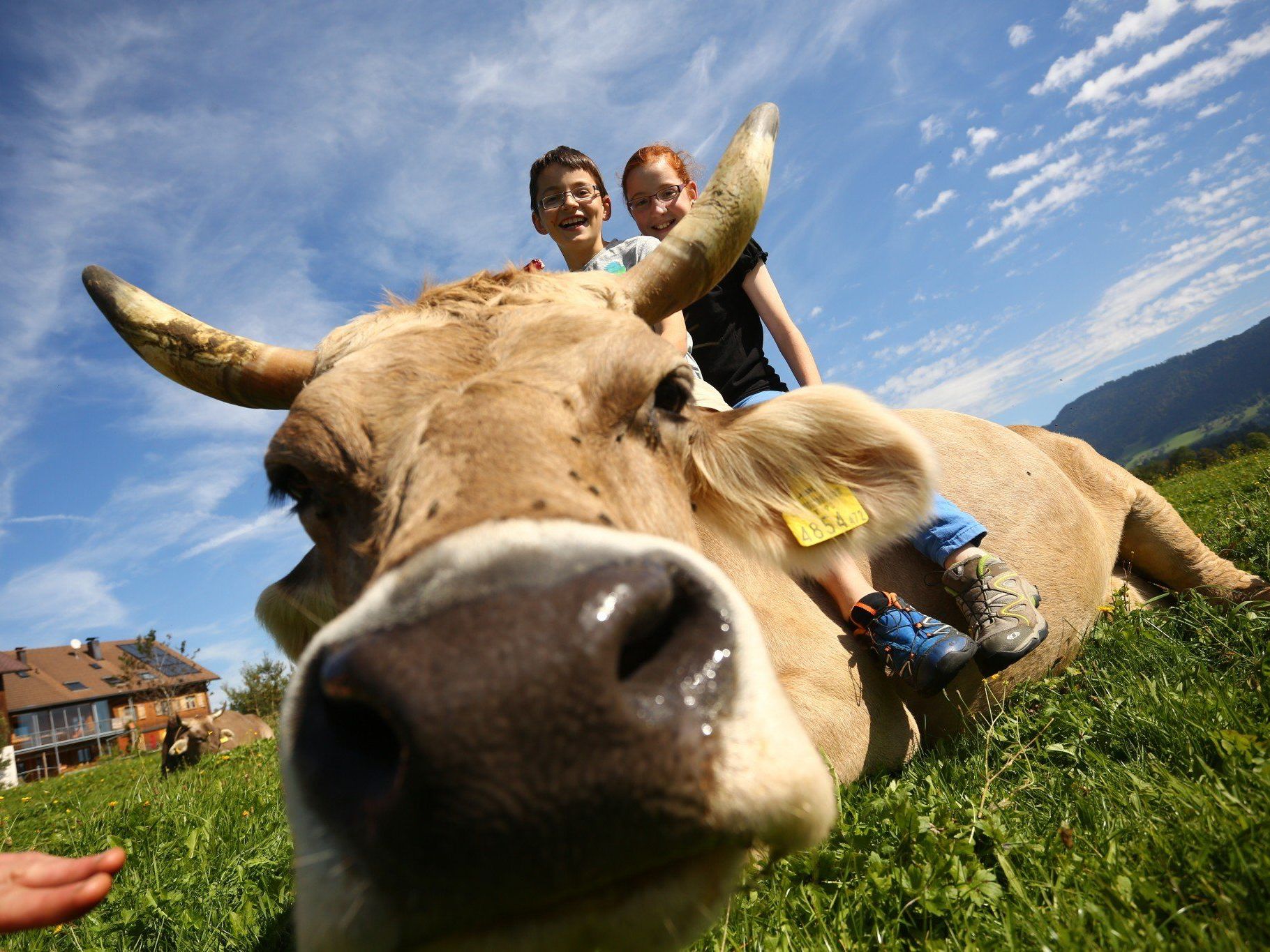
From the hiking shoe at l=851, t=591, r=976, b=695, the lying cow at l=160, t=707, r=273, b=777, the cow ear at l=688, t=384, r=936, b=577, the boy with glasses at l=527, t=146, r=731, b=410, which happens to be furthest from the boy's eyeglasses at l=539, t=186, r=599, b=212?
the lying cow at l=160, t=707, r=273, b=777

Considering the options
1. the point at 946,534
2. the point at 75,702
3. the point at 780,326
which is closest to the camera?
the point at 946,534

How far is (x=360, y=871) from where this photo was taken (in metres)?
1.14

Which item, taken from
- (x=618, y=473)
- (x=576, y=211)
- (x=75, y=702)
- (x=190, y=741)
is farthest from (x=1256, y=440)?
(x=75, y=702)

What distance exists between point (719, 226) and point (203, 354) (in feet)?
7.50

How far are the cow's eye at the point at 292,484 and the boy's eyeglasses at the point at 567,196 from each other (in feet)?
11.6

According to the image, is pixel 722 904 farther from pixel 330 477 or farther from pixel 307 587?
pixel 307 587

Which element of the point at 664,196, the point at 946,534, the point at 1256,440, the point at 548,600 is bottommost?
the point at 1256,440

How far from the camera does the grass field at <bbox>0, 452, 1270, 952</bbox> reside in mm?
1651

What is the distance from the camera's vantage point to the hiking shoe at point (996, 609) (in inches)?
136

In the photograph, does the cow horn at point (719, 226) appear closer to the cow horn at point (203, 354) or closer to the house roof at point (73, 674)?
the cow horn at point (203, 354)

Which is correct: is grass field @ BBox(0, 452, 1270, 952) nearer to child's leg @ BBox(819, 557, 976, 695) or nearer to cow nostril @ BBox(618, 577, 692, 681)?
child's leg @ BBox(819, 557, 976, 695)

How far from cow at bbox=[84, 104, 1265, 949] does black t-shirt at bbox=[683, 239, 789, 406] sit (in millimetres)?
2203

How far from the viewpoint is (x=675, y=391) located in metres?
2.50

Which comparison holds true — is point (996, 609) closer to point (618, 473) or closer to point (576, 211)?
point (618, 473)
